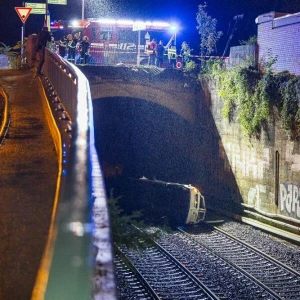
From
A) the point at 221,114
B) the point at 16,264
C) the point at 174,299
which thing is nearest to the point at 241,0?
the point at 221,114

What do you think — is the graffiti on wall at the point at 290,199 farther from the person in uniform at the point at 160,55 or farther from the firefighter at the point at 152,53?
the firefighter at the point at 152,53

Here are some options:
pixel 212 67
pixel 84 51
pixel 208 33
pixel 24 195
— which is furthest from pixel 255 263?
pixel 208 33

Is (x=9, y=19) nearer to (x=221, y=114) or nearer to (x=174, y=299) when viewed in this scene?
(x=221, y=114)

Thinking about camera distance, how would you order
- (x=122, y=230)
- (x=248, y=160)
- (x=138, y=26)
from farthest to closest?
(x=138, y=26) → (x=248, y=160) → (x=122, y=230)

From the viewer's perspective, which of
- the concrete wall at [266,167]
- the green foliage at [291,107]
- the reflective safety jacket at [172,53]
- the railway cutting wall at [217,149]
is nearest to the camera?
the green foliage at [291,107]

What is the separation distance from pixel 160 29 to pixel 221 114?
367 inches

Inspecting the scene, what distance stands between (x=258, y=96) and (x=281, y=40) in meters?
2.13

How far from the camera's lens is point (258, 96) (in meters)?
19.7

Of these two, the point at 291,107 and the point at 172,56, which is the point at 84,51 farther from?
the point at 291,107

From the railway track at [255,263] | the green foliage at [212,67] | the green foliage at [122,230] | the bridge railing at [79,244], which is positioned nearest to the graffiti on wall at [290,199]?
the railway track at [255,263]

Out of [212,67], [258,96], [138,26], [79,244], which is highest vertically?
[138,26]

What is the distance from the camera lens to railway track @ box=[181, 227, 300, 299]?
12438 millimetres

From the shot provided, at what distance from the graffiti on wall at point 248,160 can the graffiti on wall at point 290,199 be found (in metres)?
1.43

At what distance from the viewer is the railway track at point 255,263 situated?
40.8 ft
